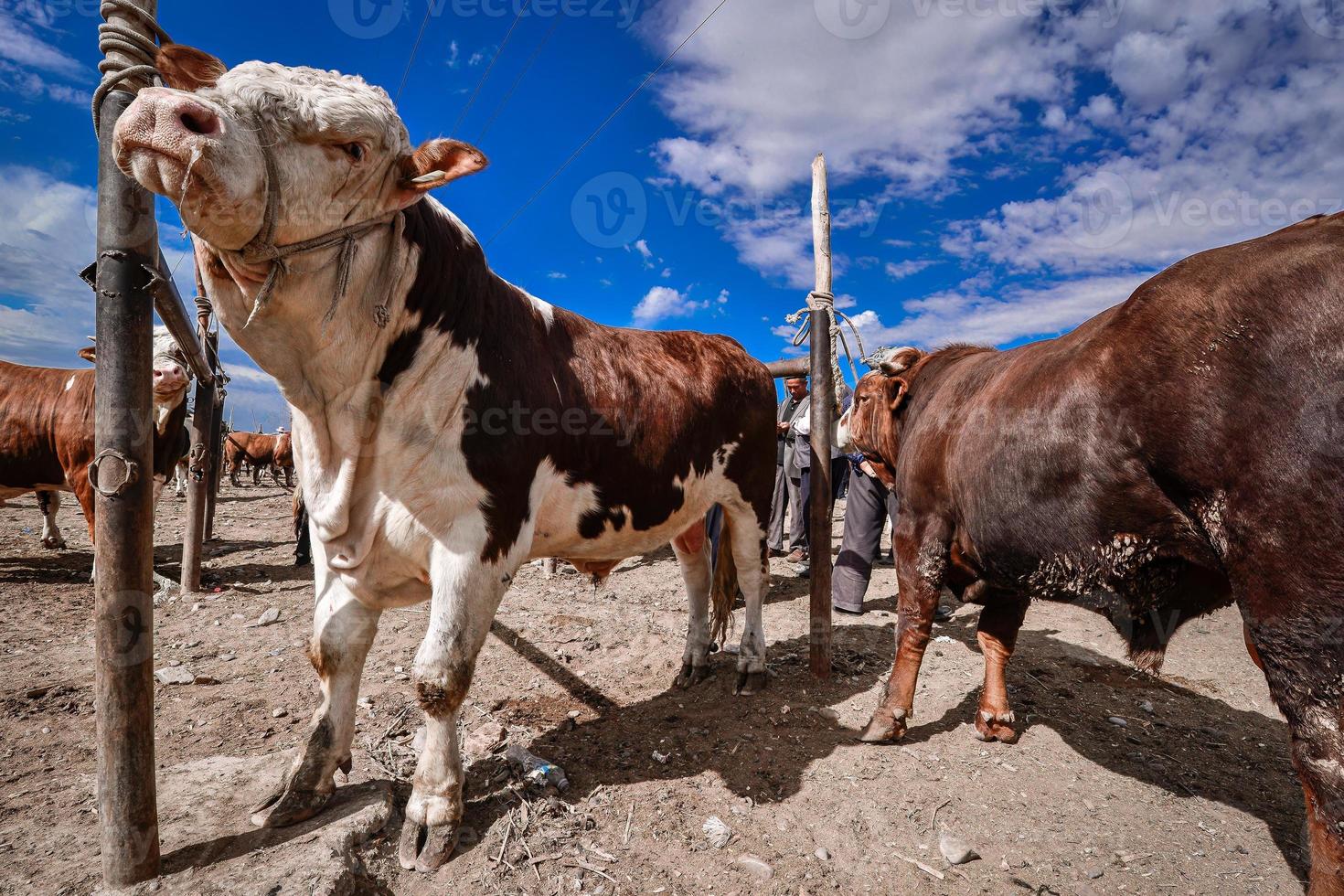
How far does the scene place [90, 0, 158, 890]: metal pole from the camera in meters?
1.76

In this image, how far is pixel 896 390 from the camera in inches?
170

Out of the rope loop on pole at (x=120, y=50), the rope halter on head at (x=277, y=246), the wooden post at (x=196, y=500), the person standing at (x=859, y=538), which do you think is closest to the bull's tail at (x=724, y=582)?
the person standing at (x=859, y=538)

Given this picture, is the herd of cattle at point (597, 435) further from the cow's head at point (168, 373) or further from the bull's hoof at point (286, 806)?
the cow's head at point (168, 373)

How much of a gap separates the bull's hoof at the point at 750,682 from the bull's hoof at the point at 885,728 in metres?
0.83

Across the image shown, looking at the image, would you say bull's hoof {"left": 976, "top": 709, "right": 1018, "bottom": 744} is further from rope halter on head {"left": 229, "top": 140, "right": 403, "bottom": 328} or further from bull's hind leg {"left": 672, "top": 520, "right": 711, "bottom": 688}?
rope halter on head {"left": 229, "top": 140, "right": 403, "bottom": 328}

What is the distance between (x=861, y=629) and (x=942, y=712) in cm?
176

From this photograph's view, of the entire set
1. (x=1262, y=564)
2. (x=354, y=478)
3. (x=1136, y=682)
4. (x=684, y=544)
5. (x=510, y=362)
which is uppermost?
(x=510, y=362)

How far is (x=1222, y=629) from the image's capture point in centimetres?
573

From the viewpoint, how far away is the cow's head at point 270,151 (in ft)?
4.93

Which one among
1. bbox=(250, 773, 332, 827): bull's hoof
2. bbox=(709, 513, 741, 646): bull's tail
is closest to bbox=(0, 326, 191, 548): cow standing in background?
bbox=(250, 773, 332, 827): bull's hoof

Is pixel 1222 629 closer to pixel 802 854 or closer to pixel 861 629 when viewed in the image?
pixel 861 629

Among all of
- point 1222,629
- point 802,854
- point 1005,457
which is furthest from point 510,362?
point 1222,629

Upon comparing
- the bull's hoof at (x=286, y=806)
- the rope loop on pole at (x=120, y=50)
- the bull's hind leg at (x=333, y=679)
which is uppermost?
the rope loop on pole at (x=120, y=50)

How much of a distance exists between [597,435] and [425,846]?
174 cm
